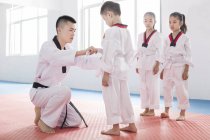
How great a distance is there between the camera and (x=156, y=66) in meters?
3.62

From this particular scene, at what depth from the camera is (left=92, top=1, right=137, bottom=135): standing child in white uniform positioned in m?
2.47

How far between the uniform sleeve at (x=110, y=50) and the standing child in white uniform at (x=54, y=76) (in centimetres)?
21

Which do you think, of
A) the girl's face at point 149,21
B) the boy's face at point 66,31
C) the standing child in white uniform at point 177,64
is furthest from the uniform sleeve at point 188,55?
the boy's face at point 66,31

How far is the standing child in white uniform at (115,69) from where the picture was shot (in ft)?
8.11

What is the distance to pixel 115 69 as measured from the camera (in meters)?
2.53

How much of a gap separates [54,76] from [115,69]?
0.69m

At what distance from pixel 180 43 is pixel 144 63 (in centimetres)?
57

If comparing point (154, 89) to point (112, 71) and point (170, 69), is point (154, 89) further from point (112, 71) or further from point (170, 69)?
point (112, 71)

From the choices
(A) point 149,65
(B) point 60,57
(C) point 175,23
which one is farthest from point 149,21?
(B) point 60,57


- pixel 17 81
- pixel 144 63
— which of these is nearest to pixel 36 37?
pixel 17 81

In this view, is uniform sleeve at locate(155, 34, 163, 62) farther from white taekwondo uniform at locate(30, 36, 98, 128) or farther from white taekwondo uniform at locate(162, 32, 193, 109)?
white taekwondo uniform at locate(30, 36, 98, 128)

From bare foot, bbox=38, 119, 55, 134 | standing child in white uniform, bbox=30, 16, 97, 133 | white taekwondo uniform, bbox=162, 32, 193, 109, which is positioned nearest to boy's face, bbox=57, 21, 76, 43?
standing child in white uniform, bbox=30, 16, 97, 133

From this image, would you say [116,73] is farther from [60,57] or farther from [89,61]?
[60,57]

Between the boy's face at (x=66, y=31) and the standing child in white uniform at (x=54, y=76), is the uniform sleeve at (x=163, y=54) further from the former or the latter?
the boy's face at (x=66, y=31)
